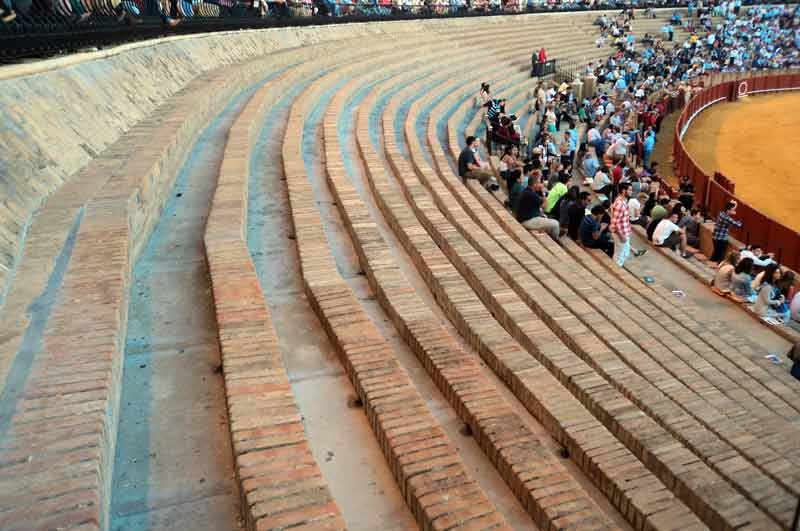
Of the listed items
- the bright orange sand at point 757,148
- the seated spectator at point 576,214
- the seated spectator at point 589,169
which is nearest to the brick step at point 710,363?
the seated spectator at point 576,214

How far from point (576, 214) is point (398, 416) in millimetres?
7071

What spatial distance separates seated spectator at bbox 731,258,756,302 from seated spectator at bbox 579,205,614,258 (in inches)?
69.2

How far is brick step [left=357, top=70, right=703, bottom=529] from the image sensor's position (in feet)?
11.3

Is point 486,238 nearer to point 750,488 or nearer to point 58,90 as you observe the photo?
point 750,488

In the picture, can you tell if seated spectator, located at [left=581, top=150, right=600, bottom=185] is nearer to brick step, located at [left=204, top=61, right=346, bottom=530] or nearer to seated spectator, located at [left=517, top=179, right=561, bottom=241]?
seated spectator, located at [left=517, top=179, right=561, bottom=241]

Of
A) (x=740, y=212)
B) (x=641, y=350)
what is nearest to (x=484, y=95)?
(x=740, y=212)

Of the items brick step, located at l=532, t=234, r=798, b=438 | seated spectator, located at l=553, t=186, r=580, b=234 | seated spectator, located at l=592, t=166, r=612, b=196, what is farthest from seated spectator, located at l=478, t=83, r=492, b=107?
brick step, located at l=532, t=234, r=798, b=438

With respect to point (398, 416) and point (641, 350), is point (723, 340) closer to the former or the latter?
point (641, 350)

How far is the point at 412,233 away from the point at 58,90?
433 centimetres

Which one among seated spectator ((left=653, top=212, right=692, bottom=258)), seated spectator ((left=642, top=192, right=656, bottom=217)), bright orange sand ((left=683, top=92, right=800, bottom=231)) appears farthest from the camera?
bright orange sand ((left=683, top=92, right=800, bottom=231))

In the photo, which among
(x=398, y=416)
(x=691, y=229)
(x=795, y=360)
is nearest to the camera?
(x=398, y=416)

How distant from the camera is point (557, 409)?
417 centimetres

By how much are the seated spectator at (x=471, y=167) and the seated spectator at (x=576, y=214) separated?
1596mm

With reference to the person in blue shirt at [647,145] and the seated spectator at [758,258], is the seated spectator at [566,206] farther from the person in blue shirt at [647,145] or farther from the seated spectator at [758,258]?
the person in blue shirt at [647,145]
